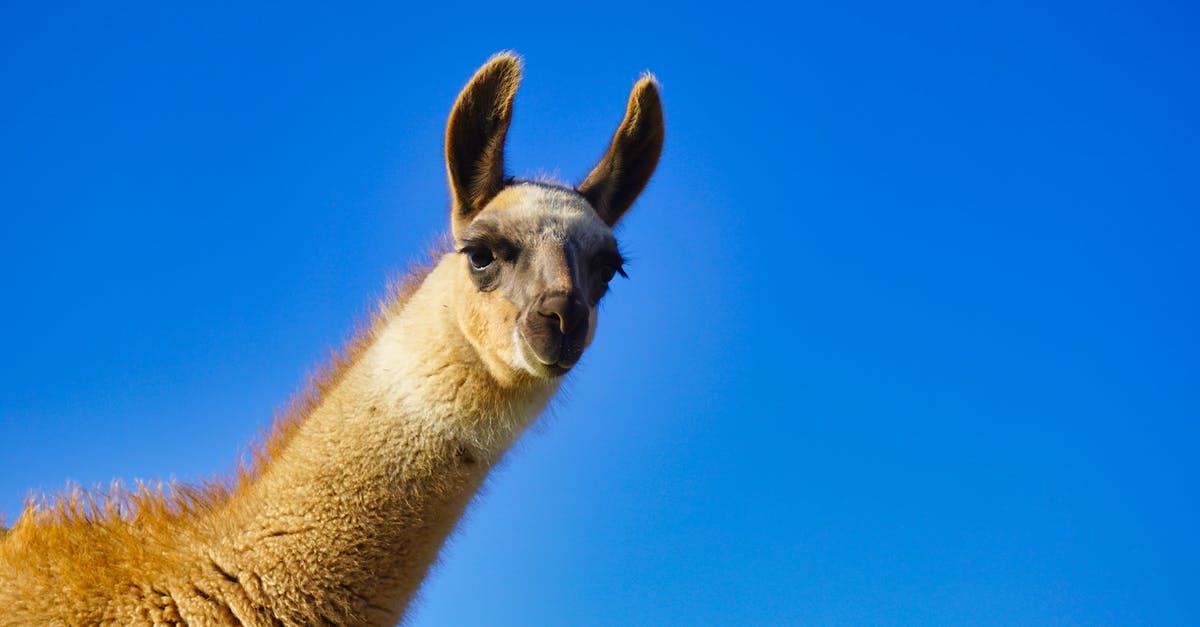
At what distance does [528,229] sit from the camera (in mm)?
5227

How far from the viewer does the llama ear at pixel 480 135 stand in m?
5.52

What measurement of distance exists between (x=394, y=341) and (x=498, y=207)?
2.88ft

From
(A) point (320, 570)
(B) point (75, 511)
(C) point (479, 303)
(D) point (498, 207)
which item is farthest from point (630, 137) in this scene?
(B) point (75, 511)

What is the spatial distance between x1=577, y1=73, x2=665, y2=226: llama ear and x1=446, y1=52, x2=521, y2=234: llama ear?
23.4 inches

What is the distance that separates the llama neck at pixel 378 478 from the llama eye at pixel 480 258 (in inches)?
8.2

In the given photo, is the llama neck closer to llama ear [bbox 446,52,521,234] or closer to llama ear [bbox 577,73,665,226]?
llama ear [bbox 446,52,521,234]

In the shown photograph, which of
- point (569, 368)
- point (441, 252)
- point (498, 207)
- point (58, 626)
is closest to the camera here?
point (58, 626)

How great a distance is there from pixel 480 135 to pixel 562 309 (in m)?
1.27

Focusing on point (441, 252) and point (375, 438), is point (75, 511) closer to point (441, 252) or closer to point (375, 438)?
point (375, 438)

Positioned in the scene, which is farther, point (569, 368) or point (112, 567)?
point (569, 368)

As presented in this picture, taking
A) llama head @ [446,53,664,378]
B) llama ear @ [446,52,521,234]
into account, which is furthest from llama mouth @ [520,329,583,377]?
llama ear @ [446,52,521,234]

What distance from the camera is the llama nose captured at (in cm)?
485

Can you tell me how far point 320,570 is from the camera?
4.49m

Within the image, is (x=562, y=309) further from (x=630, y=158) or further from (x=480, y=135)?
(x=630, y=158)
